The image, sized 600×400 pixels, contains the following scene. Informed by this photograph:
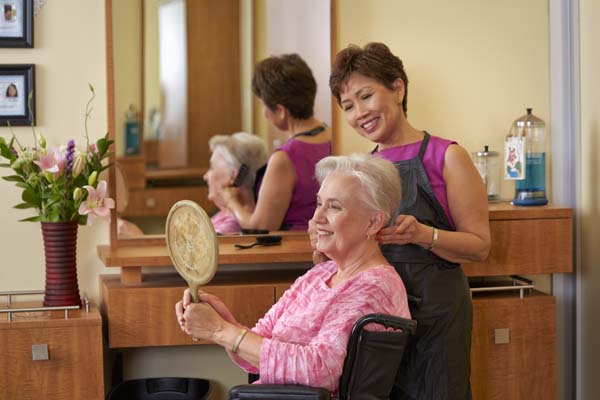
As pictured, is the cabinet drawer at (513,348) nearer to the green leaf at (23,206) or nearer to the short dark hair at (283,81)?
the short dark hair at (283,81)

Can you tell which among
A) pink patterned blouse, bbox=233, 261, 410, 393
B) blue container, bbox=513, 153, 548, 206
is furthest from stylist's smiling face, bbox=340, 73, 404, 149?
blue container, bbox=513, 153, 548, 206

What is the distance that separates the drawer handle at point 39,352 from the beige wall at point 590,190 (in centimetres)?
206

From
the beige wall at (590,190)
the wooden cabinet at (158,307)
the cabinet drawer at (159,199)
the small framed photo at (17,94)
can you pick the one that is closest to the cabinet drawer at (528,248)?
the beige wall at (590,190)

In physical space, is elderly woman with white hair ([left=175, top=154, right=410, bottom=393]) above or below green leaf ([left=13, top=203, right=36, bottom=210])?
below

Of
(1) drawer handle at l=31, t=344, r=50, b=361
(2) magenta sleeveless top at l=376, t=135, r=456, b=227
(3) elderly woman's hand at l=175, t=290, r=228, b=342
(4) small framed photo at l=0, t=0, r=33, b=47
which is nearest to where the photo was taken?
(3) elderly woman's hand at l=175, t=290, r=228, b=342

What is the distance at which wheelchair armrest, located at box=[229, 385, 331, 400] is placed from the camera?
7.33ft

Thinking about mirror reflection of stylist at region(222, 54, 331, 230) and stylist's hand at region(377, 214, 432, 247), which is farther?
mirror reflection of stylist at region(222, 54, 331, 230)

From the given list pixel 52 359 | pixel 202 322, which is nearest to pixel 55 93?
pixel 52 359

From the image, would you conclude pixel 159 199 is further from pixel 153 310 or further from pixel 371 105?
pixel 371 105

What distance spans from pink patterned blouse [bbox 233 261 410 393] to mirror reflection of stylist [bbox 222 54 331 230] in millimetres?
805

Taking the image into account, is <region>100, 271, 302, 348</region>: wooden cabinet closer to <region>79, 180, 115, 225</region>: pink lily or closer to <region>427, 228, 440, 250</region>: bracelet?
<region>79, 180, 115, 225</region>: pink lily

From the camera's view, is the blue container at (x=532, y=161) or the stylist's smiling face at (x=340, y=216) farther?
the blue container at (x=532, y=161)

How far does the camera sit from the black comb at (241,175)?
11.3 ft

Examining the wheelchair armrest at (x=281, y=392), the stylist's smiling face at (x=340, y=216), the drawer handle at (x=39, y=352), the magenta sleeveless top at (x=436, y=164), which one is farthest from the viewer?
the drawer handle at (x=39, y=352)
